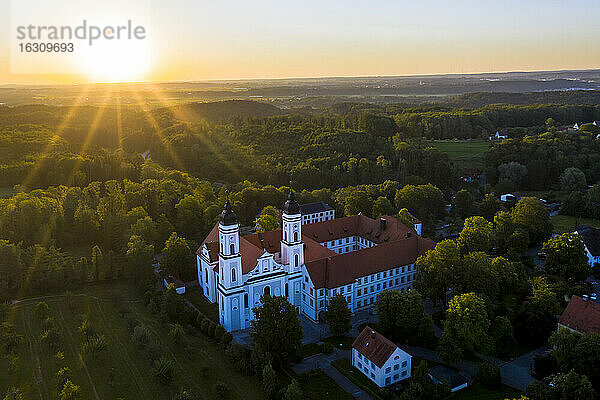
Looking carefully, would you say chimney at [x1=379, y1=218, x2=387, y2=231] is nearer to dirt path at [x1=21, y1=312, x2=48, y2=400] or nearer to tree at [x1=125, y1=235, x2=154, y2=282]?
tree at [x1=125, y1=235, x2=154, y2=282]

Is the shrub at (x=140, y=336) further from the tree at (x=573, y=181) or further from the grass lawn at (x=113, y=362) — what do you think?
the tree at (x=573, y=181)

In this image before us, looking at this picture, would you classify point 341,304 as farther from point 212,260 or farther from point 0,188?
point 0,188

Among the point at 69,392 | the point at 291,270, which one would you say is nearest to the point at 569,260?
the point at 291,270

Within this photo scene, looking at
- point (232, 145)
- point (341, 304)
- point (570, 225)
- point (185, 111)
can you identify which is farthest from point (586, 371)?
point (185, 111)

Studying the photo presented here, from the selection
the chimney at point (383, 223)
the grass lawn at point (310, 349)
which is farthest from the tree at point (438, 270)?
the chimney at point (383, 223)

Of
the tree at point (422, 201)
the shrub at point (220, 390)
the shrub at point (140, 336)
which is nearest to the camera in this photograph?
the shrub at point (220, 390)
